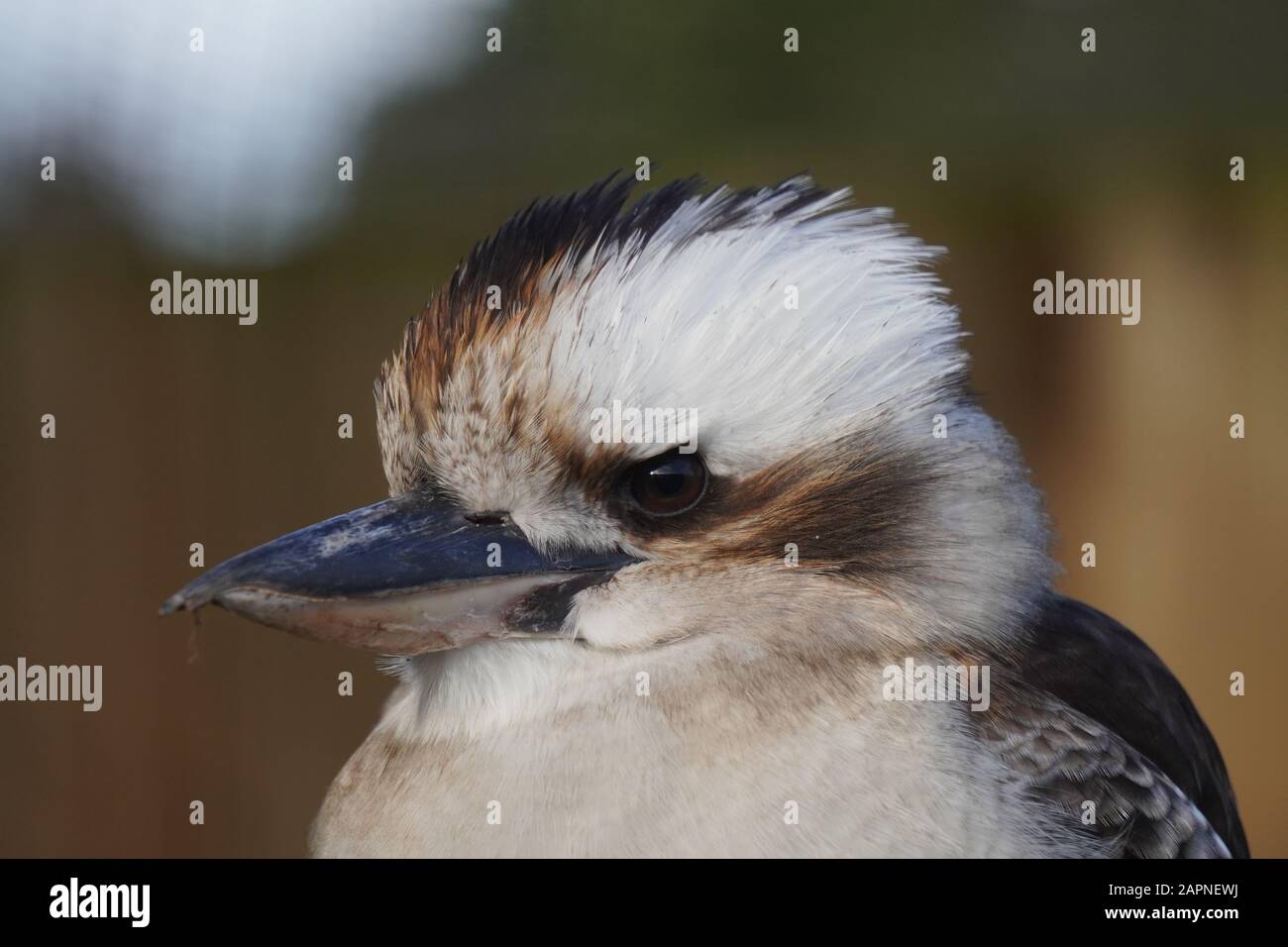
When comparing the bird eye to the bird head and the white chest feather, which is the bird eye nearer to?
the bird head

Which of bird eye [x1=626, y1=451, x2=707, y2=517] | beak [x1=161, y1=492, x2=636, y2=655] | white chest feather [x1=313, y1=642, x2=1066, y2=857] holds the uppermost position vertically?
bird eye [x1=626, y1=451, x2=707, y2=517]

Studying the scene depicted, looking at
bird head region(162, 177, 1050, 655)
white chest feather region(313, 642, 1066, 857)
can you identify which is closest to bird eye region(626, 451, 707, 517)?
bird head region(162, 177, 1050, 655)

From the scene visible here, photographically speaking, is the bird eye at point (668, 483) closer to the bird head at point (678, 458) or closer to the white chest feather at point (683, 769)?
the bird head at point (678, 458)

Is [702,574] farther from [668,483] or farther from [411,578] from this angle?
[411,578]

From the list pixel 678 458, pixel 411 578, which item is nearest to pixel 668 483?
pixel 678 458

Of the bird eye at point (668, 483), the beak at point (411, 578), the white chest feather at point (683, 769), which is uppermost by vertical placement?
the bird eye at point (668, 483)

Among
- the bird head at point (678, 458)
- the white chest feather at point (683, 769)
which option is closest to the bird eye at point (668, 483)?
Result: the bird head at point (678, 458)

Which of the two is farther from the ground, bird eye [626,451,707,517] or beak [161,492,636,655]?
bird eye [626,451,707,517]

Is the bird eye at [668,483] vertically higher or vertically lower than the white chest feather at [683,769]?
higher
